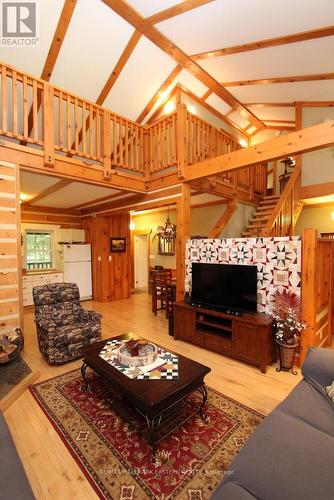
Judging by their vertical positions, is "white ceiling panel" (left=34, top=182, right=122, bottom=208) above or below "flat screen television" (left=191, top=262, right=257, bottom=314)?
above

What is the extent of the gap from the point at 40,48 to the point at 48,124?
1.12 metres

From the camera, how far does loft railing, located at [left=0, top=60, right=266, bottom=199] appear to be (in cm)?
344

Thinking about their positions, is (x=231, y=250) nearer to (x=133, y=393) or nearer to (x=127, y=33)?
(x=133, y=393)

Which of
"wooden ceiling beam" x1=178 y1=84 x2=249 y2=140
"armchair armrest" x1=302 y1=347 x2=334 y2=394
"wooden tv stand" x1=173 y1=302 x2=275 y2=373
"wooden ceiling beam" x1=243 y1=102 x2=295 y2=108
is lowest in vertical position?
"wooden tv stand" x1=173 y1=302 x2=275 y2=373

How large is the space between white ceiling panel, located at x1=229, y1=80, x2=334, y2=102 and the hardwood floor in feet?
16.1

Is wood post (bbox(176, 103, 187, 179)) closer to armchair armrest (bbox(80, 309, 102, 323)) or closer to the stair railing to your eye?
the stair railing

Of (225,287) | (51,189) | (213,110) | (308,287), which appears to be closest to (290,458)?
(308,287)

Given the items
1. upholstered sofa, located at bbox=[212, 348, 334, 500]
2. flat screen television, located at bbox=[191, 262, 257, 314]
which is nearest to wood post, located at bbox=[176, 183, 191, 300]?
flat screen television, located at bbox=[191, 262, 257, 314]

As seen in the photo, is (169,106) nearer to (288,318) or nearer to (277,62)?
(277,62)

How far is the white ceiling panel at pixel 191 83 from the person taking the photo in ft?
15.8

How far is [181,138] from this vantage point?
4.11m

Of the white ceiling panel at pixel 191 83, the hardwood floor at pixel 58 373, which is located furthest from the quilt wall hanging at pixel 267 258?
the white ceiling panel at pixel 191 83

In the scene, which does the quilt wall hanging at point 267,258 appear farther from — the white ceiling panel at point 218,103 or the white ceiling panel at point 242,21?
the white ceiling panel at point 218,103

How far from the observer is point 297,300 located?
2.94 m
